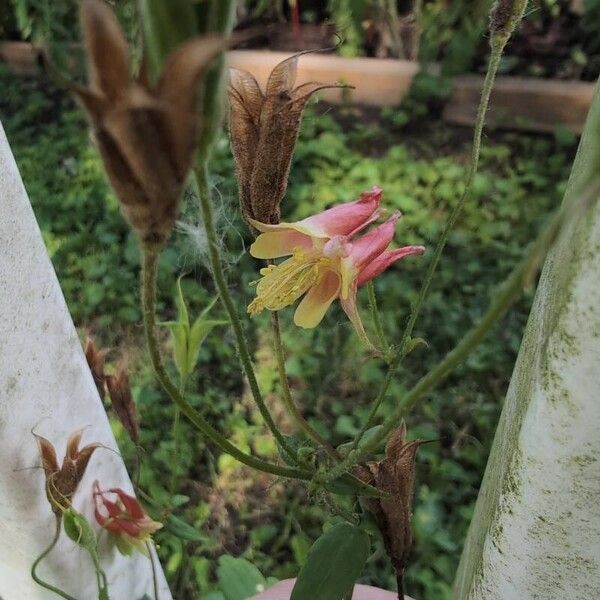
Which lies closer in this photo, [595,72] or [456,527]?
[456,527]

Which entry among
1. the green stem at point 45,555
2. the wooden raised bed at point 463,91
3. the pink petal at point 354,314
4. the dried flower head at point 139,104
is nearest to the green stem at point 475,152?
the pink petal at point 354,314

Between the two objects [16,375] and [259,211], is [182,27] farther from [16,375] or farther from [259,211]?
[16,375]

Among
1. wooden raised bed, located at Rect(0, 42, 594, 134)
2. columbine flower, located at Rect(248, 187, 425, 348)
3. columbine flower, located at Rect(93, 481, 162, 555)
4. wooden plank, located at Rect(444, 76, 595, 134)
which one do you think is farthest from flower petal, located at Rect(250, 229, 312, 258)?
wooden plank, located at Rect(444, 76, 595, 134)

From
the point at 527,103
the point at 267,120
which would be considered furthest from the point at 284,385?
the point at 527,103

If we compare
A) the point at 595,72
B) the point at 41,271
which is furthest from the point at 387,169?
the point at 41,271

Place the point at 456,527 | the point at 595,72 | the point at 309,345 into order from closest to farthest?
the point at 456,527
the point at 309,345
the point at 595,72

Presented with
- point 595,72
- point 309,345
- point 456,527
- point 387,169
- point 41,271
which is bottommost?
point 456,527
